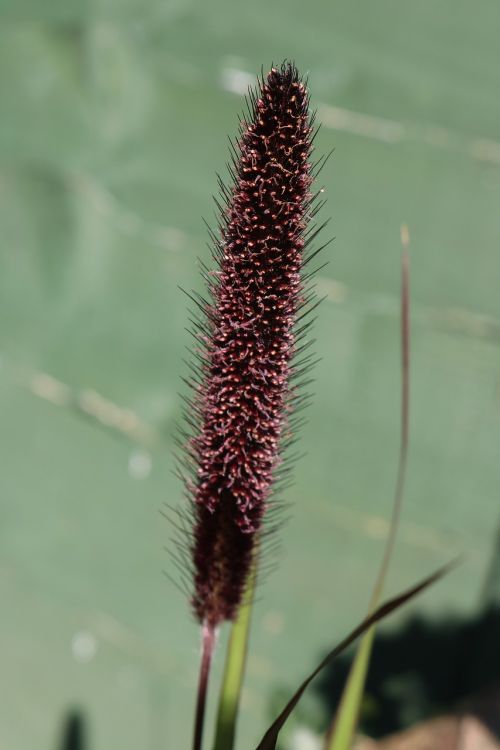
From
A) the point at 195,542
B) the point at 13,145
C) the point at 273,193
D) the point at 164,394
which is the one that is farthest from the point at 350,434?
the point at 273,193

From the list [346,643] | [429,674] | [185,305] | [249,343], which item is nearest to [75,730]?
[429,674]

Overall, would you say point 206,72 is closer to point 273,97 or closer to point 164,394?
→ point 164,394

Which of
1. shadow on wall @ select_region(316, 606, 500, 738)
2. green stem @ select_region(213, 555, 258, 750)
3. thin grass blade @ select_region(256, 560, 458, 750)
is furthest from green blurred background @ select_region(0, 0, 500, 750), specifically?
thin grass blade @ select_region(256, 560, 458, 750)

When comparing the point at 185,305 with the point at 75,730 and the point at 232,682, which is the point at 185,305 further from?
the point at 75,730

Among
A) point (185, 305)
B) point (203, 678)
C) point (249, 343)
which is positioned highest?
point (185, 305)

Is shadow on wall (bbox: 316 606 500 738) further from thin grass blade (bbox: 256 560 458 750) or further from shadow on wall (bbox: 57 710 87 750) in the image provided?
thin grass blade (bbox: 256 560 458 750)

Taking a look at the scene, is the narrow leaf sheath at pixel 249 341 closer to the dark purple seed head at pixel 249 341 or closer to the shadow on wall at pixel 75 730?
the dark purple seed head at pixel 249 341

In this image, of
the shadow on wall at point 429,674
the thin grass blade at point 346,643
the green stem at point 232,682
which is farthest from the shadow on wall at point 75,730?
the thin grass blade at point 346,643
